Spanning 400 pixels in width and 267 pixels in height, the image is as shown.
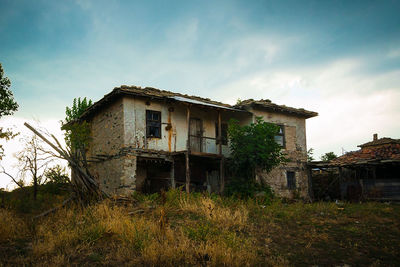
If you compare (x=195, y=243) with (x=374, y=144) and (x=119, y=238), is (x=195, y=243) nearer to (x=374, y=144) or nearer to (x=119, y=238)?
(x=119, y=238)

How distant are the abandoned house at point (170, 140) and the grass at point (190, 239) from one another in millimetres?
4838

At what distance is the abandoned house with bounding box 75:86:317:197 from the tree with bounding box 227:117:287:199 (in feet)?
2.08

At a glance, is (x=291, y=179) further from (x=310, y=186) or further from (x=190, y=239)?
(x=190, y=239)

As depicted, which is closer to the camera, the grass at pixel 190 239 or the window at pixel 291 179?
the grass at pixel 190 239

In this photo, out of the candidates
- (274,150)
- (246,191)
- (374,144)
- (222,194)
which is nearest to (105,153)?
(222,194)

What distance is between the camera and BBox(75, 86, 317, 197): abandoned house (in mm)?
14250

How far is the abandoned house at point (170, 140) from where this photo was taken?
46.8 ft

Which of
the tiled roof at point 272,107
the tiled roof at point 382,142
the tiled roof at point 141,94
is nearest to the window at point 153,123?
the tiled roof at point 141,94

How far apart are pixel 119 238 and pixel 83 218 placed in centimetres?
164

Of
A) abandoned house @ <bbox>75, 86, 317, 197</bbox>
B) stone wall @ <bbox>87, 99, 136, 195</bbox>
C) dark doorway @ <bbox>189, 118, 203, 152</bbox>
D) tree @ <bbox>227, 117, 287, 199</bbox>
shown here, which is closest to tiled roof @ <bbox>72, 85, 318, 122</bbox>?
abandoned house @ <bbox>75, 86, 317, 197</bbox>

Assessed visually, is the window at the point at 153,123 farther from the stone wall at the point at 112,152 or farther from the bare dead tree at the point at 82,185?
the bare dead tree at the point at 82,185

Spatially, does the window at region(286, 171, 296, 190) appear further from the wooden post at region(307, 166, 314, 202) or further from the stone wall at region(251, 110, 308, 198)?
the wooden post at region(307, 166, 314, 202)

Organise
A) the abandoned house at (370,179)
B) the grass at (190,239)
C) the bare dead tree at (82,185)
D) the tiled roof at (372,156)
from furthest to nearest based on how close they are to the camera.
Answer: the tiled roof at (372,156) → the abandoned house at (370,179) → the bare dead tree at (82,185) → the grass at (190,239)

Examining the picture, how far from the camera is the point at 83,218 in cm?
802
